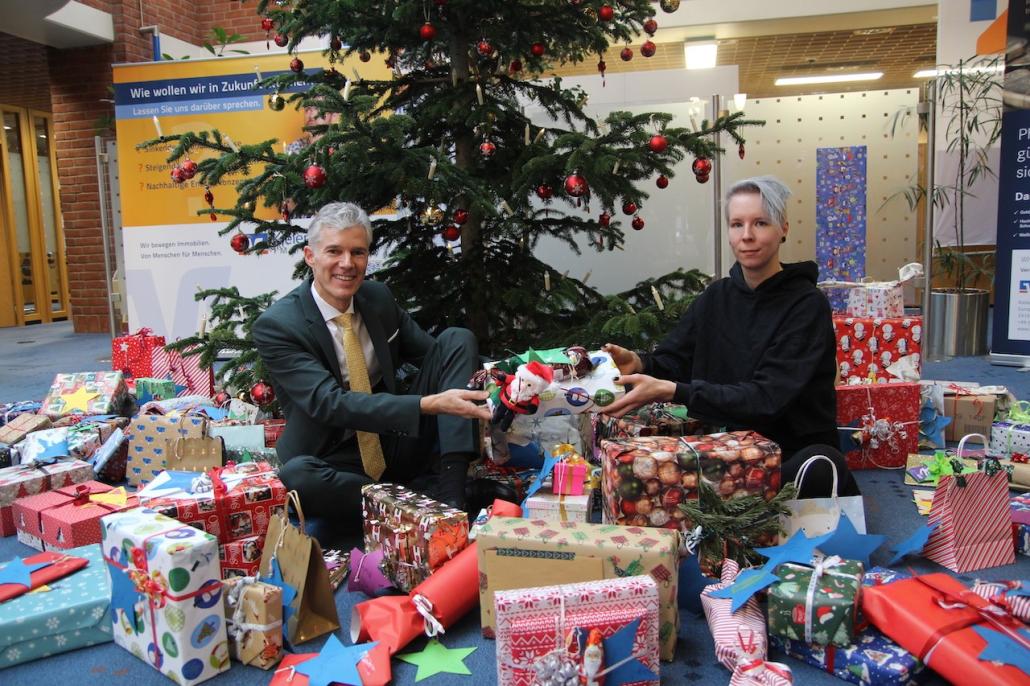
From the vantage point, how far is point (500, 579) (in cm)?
179

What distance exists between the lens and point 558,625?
4.93 feet

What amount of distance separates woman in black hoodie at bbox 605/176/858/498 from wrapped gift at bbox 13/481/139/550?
5.60ft

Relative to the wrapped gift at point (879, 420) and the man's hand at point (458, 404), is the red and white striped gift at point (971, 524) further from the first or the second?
the man's hand at point (458, 404)

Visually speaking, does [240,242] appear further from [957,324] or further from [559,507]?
[957,324]

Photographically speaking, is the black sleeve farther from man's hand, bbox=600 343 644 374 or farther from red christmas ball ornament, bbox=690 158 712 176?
red christmas ball ornament, bbox=690 158 712 176

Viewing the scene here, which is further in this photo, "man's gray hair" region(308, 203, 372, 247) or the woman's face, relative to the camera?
"man's gray hair" region(308, 203, 372, 247)

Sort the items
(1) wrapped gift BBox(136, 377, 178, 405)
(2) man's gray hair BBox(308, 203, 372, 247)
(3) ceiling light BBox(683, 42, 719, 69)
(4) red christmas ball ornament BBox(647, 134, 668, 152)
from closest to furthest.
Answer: (2) man's gray hair BBox(308, 203, 372, 247) → (4) red christmas ball ornament BBox(647, 134, 668, 152) → (1) wrapped gift BBox(136, 377, 178, 405) → (3) ceiling light BBox(683, 42, 719, 69)

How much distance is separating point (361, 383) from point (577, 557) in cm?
110

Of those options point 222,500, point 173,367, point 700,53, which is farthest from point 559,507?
point 700,53

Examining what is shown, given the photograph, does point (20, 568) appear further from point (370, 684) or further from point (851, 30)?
point (851, 30)

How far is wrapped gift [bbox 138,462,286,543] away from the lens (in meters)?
2.04

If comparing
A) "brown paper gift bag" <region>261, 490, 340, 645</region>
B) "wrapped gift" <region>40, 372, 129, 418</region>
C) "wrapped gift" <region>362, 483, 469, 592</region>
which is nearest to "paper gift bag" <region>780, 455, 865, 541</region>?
"wrapped gift" <region>362, 483, 469, 592</region>

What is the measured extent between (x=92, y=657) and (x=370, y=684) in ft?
2.51

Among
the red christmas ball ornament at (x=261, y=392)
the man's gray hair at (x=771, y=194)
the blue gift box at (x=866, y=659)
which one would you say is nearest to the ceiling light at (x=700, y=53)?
the man's gray hair at (x=771, y=194)
